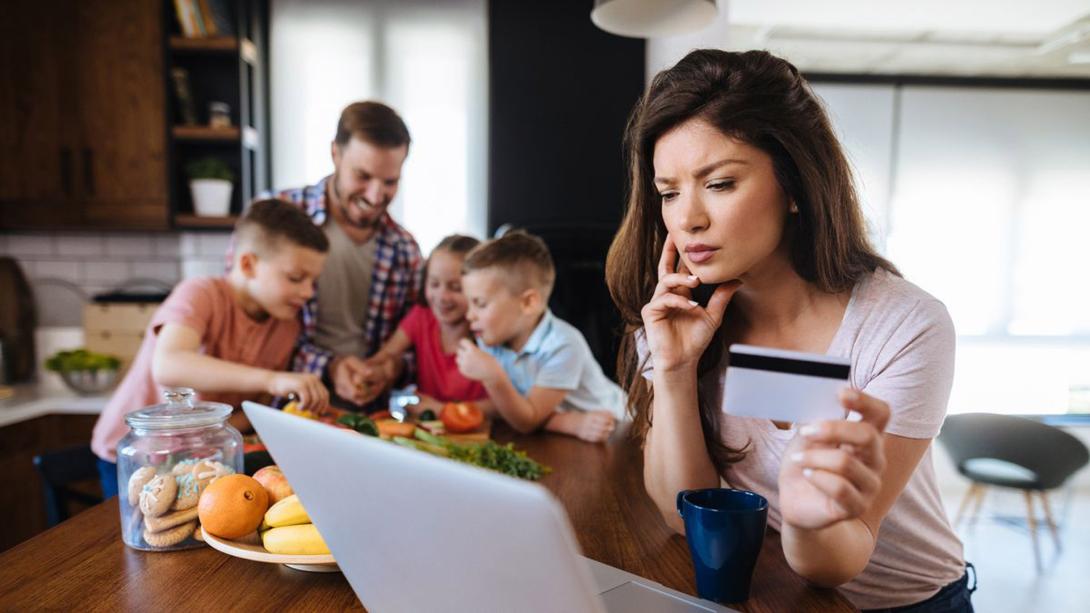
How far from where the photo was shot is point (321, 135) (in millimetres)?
3600

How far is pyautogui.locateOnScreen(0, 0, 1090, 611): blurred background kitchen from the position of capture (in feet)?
9.86

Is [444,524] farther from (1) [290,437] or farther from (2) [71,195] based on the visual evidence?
(2) [71,195]

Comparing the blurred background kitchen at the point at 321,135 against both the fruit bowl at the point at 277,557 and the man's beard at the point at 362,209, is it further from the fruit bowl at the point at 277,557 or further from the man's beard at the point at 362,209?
the fruit bowl at the point at 277,557

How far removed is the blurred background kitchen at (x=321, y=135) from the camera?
3004 mm

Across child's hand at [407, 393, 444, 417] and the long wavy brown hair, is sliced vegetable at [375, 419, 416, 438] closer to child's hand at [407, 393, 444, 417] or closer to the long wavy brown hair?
child's hand at [407, 393, 444, 417]

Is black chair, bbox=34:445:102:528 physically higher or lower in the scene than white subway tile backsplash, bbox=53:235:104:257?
lower

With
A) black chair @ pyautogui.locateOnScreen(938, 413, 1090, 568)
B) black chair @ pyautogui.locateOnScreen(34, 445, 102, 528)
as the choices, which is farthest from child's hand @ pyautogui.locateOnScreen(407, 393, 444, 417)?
black chair @ pyautogui.locateOnScreen(938, 413, 1090, 568)

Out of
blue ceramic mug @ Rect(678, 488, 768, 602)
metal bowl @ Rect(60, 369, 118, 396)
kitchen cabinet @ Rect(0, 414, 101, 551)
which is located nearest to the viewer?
blue ceramic mug @ Rect(678, 488, 768, 602)

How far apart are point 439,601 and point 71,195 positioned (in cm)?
321

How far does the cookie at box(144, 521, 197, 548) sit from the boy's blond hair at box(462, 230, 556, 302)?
1145 millimetres

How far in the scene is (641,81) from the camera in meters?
3.31

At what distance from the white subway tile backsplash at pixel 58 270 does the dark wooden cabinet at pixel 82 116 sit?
1.06 ft

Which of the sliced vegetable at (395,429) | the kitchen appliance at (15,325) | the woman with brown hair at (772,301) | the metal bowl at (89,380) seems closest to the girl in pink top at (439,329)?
the sliced vegetable at (395,429)

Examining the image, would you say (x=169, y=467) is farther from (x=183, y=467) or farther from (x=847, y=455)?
(x=847, y=455)
